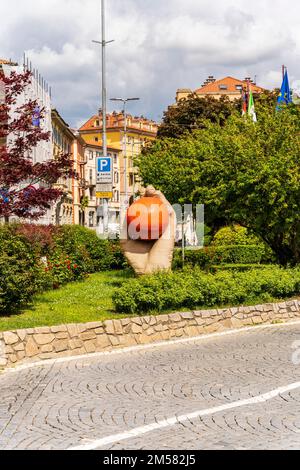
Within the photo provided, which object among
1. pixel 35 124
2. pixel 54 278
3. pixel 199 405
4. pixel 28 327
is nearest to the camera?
pixel 199 405

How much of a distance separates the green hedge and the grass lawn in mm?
595

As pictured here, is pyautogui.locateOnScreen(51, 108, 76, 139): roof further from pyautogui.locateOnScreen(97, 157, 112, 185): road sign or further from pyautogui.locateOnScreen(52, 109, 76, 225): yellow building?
pyautogui.locateOnScreen(97, 157, 112, 185): road sign

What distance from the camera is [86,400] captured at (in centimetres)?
891

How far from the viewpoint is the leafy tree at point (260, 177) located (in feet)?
68.6

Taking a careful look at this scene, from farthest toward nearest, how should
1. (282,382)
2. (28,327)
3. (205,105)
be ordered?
(205,105) → (28,327) → (282,382)

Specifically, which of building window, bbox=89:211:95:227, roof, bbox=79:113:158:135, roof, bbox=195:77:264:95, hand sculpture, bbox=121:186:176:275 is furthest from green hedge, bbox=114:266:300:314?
roof, bbox=79:113:158:135

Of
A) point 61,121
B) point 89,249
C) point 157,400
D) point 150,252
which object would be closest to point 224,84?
point 61,121

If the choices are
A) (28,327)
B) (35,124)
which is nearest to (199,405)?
(28,327)

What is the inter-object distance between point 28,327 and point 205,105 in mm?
48312

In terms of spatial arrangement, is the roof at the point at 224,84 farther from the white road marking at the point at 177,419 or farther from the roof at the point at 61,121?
the white road marking at the point at 177,419

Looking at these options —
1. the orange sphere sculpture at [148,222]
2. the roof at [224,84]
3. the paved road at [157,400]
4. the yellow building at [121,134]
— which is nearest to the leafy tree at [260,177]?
the orange sphere sculpture at [148,222]

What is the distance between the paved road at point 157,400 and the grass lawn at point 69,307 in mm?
1626

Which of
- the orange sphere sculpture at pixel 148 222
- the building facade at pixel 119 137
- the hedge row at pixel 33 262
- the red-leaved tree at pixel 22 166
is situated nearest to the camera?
the hedge row at pixel 33 262
